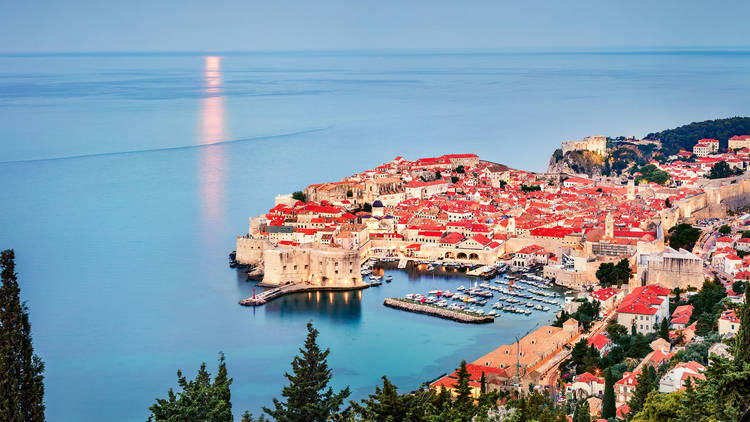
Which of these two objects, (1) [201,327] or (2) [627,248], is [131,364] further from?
(2) [627,248]

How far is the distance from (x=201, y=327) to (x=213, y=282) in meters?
2.77

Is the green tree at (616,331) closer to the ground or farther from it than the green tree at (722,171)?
closer to the ground

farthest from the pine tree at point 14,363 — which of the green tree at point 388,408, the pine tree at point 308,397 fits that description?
the green tree at point 388,408

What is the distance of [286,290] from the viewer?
662 inches

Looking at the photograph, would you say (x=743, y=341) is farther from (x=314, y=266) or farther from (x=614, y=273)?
(x=314, y=266)

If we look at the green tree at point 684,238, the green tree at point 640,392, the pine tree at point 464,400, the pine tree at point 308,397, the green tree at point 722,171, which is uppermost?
the green tree at point 722,171

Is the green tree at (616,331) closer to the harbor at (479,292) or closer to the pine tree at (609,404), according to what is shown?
the harbor at (479,292)

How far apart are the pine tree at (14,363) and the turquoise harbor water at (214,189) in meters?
5.84

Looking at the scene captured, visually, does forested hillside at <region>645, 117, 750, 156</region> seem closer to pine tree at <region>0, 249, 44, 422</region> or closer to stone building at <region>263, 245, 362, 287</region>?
stone building at <region>263, 245, 362, 287</region>

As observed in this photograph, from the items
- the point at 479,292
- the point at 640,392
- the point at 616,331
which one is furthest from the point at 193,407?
the point at 479,292

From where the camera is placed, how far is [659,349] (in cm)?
1092

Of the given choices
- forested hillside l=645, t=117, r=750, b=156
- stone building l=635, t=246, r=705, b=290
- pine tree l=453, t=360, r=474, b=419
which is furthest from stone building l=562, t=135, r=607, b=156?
pine tree l=453, t=360, r=474, b=419

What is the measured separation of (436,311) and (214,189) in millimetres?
13992

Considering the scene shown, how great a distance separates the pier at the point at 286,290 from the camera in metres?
16.1
